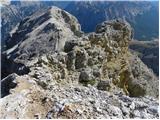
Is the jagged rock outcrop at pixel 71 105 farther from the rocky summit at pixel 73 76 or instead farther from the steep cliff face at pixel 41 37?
the steep cliff face at pixel 41 37

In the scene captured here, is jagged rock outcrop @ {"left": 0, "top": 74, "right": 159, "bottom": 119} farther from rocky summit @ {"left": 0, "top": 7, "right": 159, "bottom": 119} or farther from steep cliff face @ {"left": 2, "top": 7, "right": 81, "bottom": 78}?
steep cliff face @ {"left": 2, "top": 7, "right": 81, "bottom": 78}

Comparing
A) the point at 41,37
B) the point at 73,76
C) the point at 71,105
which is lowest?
the point at 71,105

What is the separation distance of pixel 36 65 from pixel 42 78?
3.63m

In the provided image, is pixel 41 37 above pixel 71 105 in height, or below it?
above

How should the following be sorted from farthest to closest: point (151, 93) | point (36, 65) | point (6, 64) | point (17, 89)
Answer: point (6, 64) → point (151, 93) → point (36, 65) → point (17, 89)

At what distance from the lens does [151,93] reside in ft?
146

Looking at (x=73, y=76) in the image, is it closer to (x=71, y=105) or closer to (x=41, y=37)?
(x=71, y=105)

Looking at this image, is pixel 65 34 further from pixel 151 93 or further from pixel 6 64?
pixel 151 93

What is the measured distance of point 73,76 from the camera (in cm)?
3403

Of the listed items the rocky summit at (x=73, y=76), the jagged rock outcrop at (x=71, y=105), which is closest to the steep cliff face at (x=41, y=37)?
the rocky summit at (x=73, y=76)

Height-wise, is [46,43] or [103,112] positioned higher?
[46,43]

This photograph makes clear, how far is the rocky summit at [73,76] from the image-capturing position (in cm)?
2255

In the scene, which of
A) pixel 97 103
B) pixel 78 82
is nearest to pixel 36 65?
pixel 78 82

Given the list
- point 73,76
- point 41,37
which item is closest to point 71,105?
point 73,76
